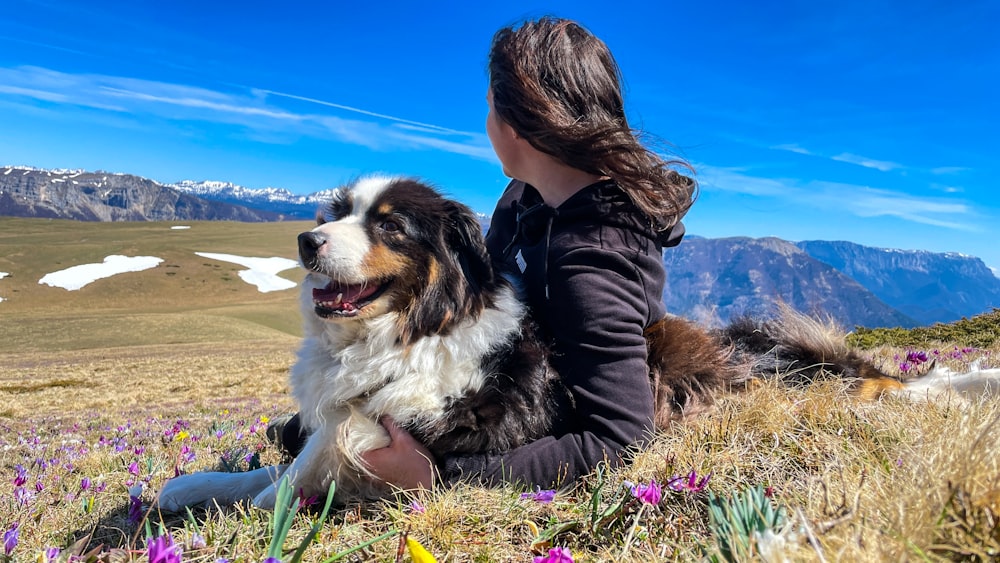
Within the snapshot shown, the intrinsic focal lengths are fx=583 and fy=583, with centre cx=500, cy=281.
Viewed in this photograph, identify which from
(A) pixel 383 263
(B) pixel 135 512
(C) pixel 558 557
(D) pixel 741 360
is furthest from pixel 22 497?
(D) pixel 741 360

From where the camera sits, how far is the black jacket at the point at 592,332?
3010 mm

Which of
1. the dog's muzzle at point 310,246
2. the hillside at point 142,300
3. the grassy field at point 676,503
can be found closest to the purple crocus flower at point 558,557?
the grassy field at point 676,503

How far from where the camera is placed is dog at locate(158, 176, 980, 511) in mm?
3137

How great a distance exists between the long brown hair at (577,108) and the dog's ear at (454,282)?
0.69 meters

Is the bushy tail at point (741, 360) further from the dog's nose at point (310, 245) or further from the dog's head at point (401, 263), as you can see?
the dog's nose at point (310, 245)

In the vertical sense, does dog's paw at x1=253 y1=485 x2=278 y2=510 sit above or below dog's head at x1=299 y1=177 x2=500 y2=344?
below

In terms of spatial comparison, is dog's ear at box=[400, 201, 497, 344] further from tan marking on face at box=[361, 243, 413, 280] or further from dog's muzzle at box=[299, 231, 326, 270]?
dog's muzzle at box=[299, 231, 326, 270]

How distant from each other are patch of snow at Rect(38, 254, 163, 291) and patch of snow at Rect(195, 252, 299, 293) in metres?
8.42

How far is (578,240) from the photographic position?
3.24 meters

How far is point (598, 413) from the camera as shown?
3.10 metres

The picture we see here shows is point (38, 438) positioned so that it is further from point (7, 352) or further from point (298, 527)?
point (7, 352)

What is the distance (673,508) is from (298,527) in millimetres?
1736

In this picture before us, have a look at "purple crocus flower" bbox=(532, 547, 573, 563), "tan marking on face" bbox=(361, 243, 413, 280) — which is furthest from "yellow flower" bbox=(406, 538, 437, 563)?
"tan marking on face" bbox=(361, 243, 413, 280)

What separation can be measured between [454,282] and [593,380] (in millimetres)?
984
